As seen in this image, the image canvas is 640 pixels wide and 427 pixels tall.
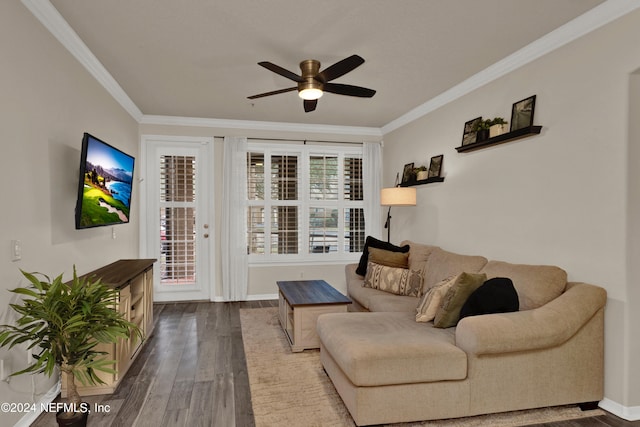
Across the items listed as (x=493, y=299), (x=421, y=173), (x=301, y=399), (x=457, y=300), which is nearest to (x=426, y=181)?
(x=421, y=173)

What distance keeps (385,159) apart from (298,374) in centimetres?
396

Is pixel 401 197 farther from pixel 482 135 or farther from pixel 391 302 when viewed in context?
pixel 391 302

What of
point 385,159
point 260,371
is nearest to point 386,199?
point 385,159

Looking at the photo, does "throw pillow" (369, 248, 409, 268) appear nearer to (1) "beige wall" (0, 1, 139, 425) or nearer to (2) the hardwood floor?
(2) the hardwood floor

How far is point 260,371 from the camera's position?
10.3 ft

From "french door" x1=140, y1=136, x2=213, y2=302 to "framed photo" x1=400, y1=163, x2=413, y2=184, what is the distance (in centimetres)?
281

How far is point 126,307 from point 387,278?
2549mm

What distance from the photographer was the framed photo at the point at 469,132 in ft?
12.5

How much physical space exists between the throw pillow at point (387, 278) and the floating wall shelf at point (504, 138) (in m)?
1.45

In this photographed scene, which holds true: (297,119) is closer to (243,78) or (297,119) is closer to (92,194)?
(243,78)

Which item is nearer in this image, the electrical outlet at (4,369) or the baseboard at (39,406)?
the electrical outlet at (4,369)

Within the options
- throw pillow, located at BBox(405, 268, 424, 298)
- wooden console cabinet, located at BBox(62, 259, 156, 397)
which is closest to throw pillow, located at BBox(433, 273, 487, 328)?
throw pillow, located at BBox(405, 268, 424, 298)

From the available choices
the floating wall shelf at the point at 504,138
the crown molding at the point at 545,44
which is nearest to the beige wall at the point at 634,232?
the crown molding at the point at 545,44

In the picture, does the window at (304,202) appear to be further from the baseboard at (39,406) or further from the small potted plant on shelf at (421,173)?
the baseboard at (39,406)
